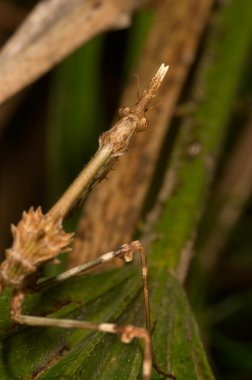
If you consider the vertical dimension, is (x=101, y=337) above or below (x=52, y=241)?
below

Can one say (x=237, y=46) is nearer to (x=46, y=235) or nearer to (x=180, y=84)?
(x=180, y=84)

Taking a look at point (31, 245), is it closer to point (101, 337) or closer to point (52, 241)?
point (52, 241)

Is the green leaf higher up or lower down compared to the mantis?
lower down

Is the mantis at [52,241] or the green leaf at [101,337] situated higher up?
the mantis at [52,241]

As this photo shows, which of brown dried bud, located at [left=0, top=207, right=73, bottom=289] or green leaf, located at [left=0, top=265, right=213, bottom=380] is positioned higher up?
brown dried bud, located at [left=0, top=207, right=73, bottom=289]

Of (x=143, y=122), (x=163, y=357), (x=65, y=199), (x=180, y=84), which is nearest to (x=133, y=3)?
(x=180, y=84)

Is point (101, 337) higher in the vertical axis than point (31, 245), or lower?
lower

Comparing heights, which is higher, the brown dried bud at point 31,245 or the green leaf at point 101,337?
the brown dried bud at point 31,245

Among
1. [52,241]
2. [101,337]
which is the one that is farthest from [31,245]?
[101,337]
